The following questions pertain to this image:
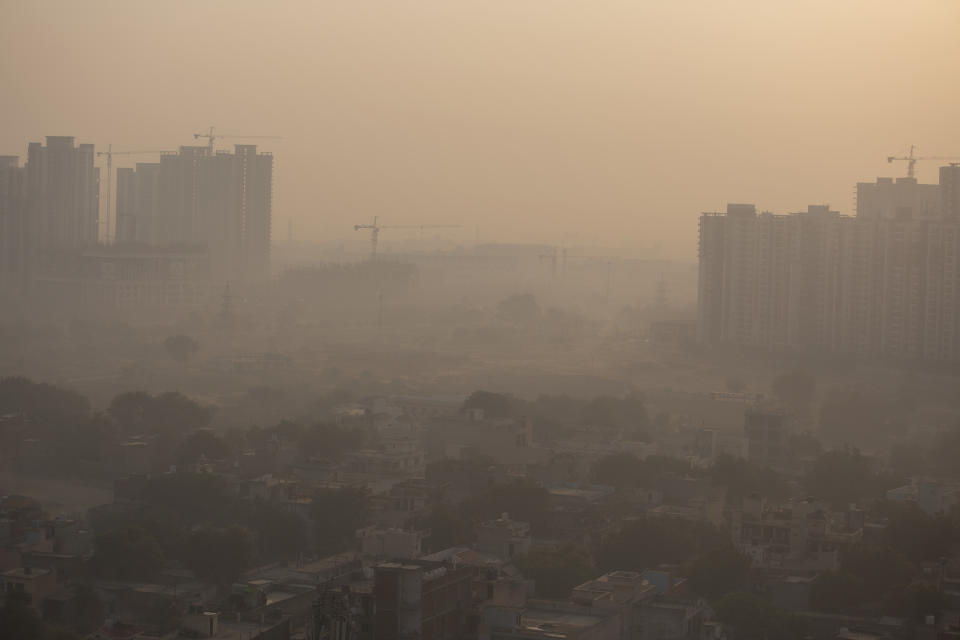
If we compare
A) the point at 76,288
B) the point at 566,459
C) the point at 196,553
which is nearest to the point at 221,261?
the point at 76,288

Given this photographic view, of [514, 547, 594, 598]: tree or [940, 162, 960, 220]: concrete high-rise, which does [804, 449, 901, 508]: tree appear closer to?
[514, 547, 594, 598]: tree

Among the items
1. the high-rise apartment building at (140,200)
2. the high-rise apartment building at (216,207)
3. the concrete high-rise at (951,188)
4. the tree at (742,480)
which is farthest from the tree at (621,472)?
the high-rise apartment building at (140,200)

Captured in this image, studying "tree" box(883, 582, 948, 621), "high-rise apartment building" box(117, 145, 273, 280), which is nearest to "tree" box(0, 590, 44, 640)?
"tree" box(883, 582, 948, 621)

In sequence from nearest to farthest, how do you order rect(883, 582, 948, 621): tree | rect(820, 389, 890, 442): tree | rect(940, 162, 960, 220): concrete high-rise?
rect(883, 582, 948, 621): tree → rect(820, 389, 890, 442): tree → rect(940, 162, 960, 220): concrete high-rise

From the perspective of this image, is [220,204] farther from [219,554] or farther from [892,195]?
[219,554]

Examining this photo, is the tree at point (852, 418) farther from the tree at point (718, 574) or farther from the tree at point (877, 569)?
the tree at point (718, 574)

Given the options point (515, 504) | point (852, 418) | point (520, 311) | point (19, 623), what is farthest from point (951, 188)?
point (19, 623)
